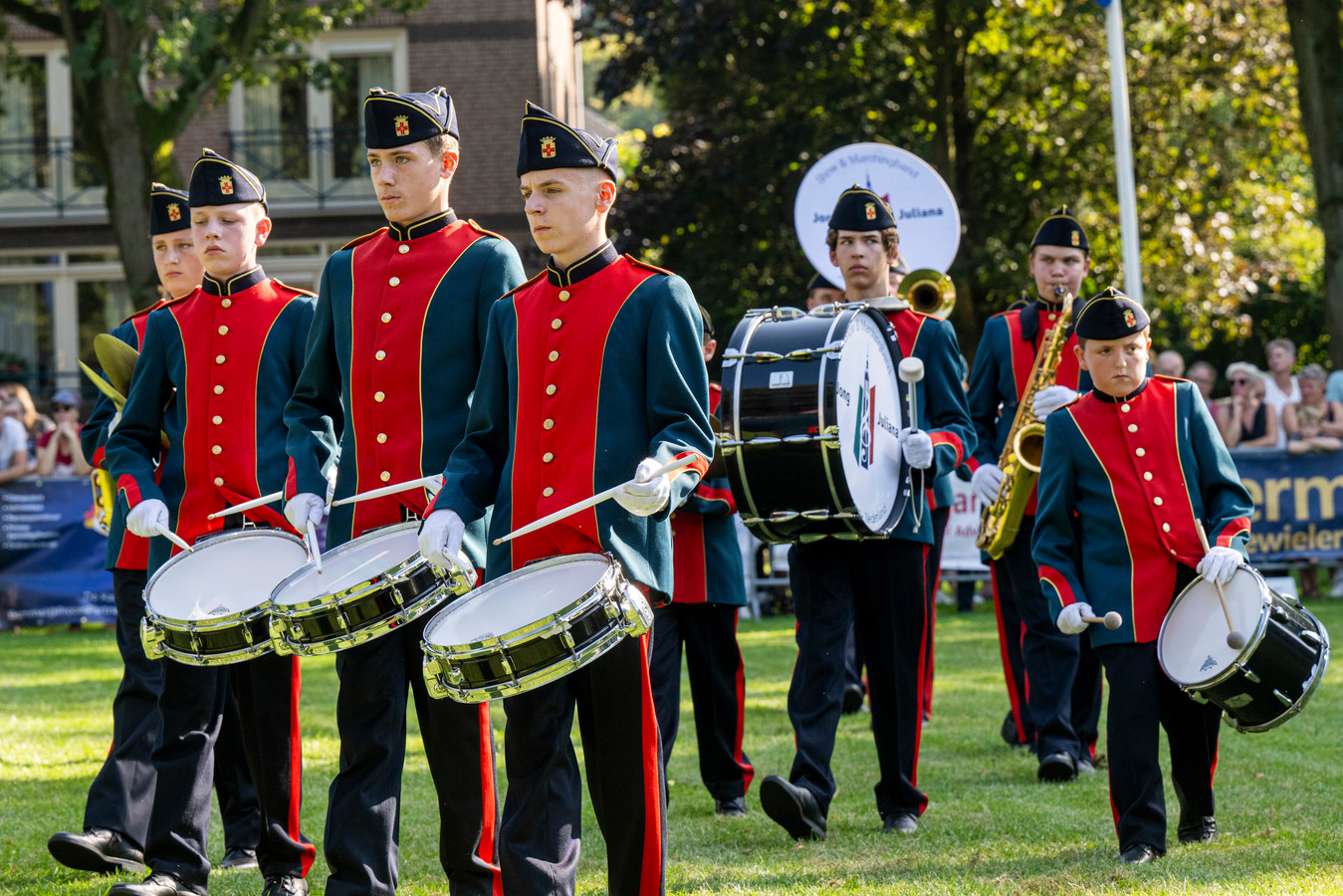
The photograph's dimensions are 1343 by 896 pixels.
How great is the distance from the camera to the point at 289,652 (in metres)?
4.23

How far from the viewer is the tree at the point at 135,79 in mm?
16188

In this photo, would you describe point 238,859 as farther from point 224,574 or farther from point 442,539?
point 442,539

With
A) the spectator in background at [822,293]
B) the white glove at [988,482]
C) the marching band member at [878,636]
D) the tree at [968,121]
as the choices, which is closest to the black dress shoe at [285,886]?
the marching band member at [878,636]

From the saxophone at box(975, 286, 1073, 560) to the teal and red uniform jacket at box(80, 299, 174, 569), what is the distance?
3.46 metres

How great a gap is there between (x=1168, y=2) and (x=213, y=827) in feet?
60.1

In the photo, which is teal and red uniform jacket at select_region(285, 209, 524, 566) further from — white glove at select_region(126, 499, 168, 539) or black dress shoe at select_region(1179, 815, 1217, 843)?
black dress shoe at select_region(1179, 815, 1217, 843)

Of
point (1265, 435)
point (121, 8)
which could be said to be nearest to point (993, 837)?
point (1265, 435)

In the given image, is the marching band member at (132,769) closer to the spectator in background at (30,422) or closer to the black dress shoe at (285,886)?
the black dress shoe at (285,886)

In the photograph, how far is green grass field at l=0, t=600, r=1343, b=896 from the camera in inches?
206

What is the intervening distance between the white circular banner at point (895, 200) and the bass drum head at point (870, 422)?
2.94m

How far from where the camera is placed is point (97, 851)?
5.66 m

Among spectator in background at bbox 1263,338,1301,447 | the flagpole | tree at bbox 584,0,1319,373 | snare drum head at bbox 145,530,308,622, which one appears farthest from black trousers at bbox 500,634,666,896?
tree at bbox 584,0,1319,373

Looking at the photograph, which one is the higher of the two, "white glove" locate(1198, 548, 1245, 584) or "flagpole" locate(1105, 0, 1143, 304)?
"flagpole" locate(1105, 0, 1143, 304)

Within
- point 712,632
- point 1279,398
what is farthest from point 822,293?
point 1279,398
